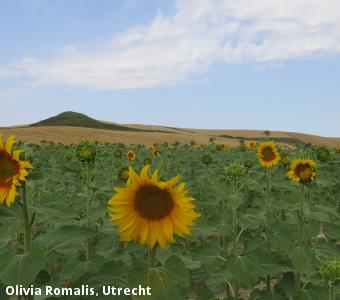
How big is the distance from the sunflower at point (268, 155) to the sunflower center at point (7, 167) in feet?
15.4

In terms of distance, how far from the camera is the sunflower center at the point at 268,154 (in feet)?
22.2

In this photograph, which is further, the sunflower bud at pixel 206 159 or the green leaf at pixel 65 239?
the sunflower bud at pixel 206 159

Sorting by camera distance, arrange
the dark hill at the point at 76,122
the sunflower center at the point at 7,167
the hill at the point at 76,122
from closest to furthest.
→ the sunflower center at the point at 7,167
the hill at the point at 76,122
the dark hill at the point at 76,122

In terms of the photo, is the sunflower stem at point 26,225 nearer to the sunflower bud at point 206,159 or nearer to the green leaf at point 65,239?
the green leaf at point 65,239

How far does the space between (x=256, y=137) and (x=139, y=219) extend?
76.4 meters

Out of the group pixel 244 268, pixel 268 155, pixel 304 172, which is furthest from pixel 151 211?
pixel 268 155

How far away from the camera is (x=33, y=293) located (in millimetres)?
2434

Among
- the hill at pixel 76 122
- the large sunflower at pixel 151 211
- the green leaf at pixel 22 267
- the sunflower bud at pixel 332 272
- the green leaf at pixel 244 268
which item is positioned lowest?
the green leaf at pixel 244 268

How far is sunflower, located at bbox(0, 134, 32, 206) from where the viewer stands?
233 cm

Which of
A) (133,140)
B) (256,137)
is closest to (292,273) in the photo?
(133,140)

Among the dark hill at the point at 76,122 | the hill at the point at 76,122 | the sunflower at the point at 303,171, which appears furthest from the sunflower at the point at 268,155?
the hill at the point at 76,122

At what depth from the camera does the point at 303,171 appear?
4.18 meters

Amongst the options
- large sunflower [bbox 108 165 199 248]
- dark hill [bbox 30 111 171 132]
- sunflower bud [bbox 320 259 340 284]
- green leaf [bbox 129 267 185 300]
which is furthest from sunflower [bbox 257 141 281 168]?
dark hill [bbox 30 111 171 132]

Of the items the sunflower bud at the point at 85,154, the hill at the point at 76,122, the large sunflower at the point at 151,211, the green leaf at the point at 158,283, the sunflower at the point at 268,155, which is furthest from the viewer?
the hill at the point at 76,122
